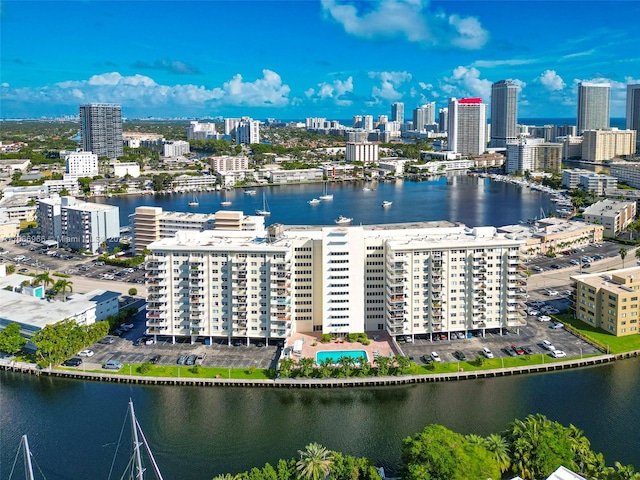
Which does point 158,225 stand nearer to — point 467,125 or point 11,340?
point 11,340

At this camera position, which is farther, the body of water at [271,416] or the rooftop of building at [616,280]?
the rooftop of building at [616,280]

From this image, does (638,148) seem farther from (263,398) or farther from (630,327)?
(263,398)

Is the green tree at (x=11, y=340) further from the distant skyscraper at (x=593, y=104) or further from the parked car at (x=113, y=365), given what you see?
the distant skyscraper at (x=593, y=104)

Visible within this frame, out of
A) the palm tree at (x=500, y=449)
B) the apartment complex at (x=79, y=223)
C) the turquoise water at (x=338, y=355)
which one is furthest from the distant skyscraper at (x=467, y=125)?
the palm tree at (x=500, y=449)

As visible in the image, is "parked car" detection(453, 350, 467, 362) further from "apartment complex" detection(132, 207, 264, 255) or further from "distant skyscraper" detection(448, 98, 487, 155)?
"distant skyscraper" detection(448, 98, 487, 155)

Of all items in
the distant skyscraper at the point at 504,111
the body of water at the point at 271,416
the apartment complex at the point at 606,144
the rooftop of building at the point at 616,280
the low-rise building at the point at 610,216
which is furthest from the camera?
the distant skyscraper at the point at 504,111
